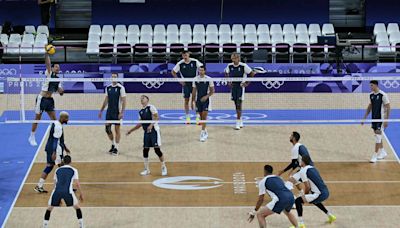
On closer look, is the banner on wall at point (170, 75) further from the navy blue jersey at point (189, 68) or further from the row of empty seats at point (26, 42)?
the navy blue jersey at point (189, 68)

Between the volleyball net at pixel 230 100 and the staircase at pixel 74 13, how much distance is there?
25.1ft

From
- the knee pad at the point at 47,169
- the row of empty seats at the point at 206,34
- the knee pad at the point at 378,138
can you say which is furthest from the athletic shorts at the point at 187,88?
the row of empty seats at the point at 206,34

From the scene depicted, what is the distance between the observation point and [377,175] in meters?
26.5

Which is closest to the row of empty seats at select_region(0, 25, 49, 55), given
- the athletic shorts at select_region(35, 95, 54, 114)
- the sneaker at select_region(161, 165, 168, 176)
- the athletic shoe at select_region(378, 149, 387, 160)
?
the athletic shorts at select_region(35, 95, 54, 114)

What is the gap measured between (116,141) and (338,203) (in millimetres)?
7617

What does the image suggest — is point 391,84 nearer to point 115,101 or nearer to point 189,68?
point 189,68

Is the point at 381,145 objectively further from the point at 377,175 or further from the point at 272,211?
the point at 272,211

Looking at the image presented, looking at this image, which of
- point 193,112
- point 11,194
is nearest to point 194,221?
point 11,194

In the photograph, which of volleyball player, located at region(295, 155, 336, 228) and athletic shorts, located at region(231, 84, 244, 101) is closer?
volleyball player, located at region(295, 155, 336, 228)

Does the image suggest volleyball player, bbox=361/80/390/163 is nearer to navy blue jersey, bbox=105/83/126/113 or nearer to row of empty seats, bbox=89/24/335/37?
navy blue jersey, bbox=105/83/126/113

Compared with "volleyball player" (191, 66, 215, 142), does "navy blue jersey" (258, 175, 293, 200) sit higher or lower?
lower

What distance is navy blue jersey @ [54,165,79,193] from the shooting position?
21.7 metres

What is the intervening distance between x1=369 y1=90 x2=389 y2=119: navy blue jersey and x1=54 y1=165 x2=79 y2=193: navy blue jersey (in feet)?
31.5

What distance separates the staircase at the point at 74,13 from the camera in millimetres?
43219
